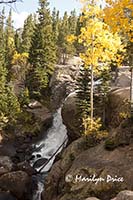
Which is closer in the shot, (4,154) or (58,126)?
(4,154)

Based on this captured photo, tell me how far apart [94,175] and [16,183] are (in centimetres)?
1068

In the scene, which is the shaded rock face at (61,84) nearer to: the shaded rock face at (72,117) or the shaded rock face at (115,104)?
the shaded rock face at (72,117)

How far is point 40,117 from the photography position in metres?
47.3

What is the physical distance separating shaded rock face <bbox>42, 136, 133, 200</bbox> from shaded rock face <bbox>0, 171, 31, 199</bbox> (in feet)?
14.8

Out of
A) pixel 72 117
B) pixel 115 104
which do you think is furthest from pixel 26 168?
pixel 115 104

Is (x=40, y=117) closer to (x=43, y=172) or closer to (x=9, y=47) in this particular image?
(x=43, y=172)

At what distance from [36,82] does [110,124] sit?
22.8 meters

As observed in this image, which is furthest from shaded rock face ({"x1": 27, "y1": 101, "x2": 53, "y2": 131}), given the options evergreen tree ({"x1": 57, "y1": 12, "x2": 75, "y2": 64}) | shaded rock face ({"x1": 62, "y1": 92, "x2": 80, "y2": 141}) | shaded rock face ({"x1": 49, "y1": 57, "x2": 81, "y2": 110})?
evergreen tree ({"x1": 57, "y1": 12, "x2": 75, "y2": 64})

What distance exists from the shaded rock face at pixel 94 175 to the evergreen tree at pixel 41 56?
98.0 ft

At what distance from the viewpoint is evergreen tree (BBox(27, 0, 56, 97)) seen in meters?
50.6

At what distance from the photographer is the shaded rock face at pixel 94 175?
15.9m

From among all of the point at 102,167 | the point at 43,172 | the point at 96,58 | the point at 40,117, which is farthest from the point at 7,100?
the point at 102,167

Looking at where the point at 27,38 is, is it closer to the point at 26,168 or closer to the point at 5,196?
the point at 26,168

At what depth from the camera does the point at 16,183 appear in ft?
83.8
